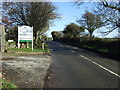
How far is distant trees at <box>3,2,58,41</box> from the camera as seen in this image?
88.9 ft

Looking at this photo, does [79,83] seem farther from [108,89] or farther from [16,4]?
[16,4]

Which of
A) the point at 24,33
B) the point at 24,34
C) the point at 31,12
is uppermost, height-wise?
the point at 31,12

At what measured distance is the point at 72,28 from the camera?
52.2 m

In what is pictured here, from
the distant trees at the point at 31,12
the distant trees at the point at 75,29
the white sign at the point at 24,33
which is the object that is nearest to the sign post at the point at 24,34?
the white sign at the point at 24,33

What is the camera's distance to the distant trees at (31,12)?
27.1 m

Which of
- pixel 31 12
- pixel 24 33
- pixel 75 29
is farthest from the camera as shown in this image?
pixel 75 29

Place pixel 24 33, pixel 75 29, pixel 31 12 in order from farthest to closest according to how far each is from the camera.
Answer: pixel 75 29 < pixel 31 12 < pixel 24 33

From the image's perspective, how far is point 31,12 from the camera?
89.8ft

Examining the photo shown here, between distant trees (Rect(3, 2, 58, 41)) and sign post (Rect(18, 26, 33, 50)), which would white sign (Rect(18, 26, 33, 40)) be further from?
distant trees (Rect(3, 2, 58, 41))

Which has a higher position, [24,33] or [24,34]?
[24,33]

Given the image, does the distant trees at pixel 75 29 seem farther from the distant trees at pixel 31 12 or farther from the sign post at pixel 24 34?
the sign post at pixel 24 34

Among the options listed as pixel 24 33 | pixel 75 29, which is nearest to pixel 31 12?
pixel 24 33

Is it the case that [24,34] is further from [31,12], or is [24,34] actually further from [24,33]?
[31,12]

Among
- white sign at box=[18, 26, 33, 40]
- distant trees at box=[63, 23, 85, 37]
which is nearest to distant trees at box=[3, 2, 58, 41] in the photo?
white sign at box=[18, 26, 33, 40]
